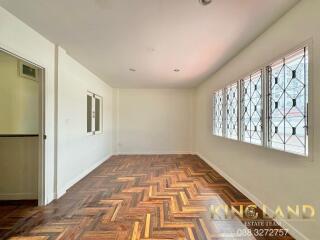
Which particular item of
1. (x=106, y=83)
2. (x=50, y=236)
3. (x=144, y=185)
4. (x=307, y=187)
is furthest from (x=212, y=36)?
Answer: (x=106, y=83)

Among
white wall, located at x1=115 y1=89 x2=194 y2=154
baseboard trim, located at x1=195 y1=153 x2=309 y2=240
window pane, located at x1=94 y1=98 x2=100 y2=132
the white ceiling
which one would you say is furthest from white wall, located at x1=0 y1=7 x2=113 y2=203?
baseboard trim, located at x1=195 y1=153 x2=309 y2=240

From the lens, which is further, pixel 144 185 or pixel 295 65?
pixel 144 185

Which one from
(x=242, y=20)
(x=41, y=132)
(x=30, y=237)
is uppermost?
(x=242, y=20)

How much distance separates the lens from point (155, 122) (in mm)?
6738

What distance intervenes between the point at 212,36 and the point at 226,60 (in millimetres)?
1142

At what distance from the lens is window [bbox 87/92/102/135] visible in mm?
4605

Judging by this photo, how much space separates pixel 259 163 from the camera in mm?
2605

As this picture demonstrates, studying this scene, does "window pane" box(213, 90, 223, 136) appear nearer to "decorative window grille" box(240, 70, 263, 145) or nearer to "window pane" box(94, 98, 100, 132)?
"decorative window grille" box(240, 70, 263, 145)

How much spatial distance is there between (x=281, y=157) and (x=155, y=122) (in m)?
4.86

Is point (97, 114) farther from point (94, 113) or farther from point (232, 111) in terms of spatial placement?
point (232, 111)

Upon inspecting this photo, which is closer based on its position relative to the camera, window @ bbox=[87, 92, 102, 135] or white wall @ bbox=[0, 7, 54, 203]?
white wall @ bbox=[0, 7, 54, 203]

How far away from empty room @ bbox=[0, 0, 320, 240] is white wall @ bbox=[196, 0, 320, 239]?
0.05ft

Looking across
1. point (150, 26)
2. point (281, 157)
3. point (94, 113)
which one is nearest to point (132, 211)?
point (281, 157)

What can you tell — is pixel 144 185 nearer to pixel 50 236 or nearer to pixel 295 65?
pixel 50 236
